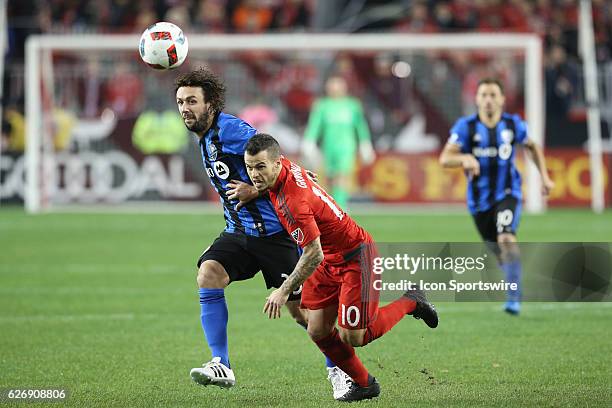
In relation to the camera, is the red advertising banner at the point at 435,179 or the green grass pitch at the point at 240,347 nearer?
the green grass pitch at the point at 240,347

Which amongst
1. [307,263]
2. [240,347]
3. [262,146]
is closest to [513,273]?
[307,263]

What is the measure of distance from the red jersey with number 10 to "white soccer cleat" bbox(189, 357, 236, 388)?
3.05 ft

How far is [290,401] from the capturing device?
6.59 m

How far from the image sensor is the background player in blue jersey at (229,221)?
23.2ft

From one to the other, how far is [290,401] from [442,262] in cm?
131

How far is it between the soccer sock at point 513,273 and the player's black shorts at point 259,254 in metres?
1.40

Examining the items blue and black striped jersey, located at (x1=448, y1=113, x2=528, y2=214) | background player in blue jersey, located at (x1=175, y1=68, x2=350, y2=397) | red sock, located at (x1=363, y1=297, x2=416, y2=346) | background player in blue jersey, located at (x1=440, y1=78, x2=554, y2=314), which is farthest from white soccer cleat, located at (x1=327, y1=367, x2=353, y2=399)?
blue and black striped jersey, located at (x1=448, y1=113, x2=528, y2=214)

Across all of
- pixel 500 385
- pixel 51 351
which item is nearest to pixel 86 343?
pixel 51 351

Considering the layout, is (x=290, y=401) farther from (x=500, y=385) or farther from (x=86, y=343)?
(x=86, y=343)

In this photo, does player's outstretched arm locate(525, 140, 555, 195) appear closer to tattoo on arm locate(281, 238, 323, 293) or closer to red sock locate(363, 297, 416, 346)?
red sock locate(363, 297, 416, 346)

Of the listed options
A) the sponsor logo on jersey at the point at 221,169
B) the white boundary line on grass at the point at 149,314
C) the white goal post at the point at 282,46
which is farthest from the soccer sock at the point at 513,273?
the white goal post at the point at 282,46

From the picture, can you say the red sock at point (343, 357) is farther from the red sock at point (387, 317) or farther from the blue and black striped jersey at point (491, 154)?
the blue and black striped jersey at point (491, 154)

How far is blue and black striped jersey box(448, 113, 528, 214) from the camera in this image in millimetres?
10367

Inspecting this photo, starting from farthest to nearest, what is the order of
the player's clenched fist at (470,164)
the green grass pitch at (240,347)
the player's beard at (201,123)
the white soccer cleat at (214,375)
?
the player's clenched fist at (470,164) < the player's beard at (201,123) < the green grass pitch at (240,347) < the white soccer cleat at (214,375)
